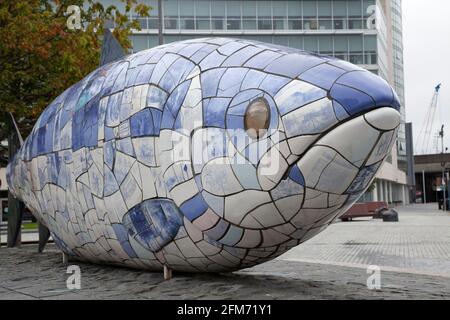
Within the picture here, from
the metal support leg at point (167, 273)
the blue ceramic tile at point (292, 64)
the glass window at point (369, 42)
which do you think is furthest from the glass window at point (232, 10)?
the blue ceramic tile at point (292, 64)

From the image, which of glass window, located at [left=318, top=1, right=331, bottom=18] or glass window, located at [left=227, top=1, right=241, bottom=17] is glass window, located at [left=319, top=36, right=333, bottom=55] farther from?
glass window, located at [left=227, top=1, right=241, bottom=17]

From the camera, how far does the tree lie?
12227 mm

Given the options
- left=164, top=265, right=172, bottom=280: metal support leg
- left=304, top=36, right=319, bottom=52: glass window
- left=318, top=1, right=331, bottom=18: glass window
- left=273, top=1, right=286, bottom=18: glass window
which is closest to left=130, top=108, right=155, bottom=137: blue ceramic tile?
left=164, top=265, right=172, bottom=280: metal support leg

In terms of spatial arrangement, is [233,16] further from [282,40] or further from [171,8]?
[171,8]

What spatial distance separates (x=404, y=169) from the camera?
272 feet

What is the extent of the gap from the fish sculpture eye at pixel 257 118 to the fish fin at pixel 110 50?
3712mm

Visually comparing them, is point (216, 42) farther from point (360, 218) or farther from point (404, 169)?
point (404, 169)

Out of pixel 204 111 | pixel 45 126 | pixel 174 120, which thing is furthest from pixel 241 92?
pixel 45 126

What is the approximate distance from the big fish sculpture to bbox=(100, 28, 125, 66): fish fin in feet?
1.90

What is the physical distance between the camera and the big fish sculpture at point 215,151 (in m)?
4.94

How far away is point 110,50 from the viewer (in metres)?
8.49

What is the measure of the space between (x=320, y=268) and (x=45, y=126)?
4.71 meters

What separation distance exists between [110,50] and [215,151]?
147 inches

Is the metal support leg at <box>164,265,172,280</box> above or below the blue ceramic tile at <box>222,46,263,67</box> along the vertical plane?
below
